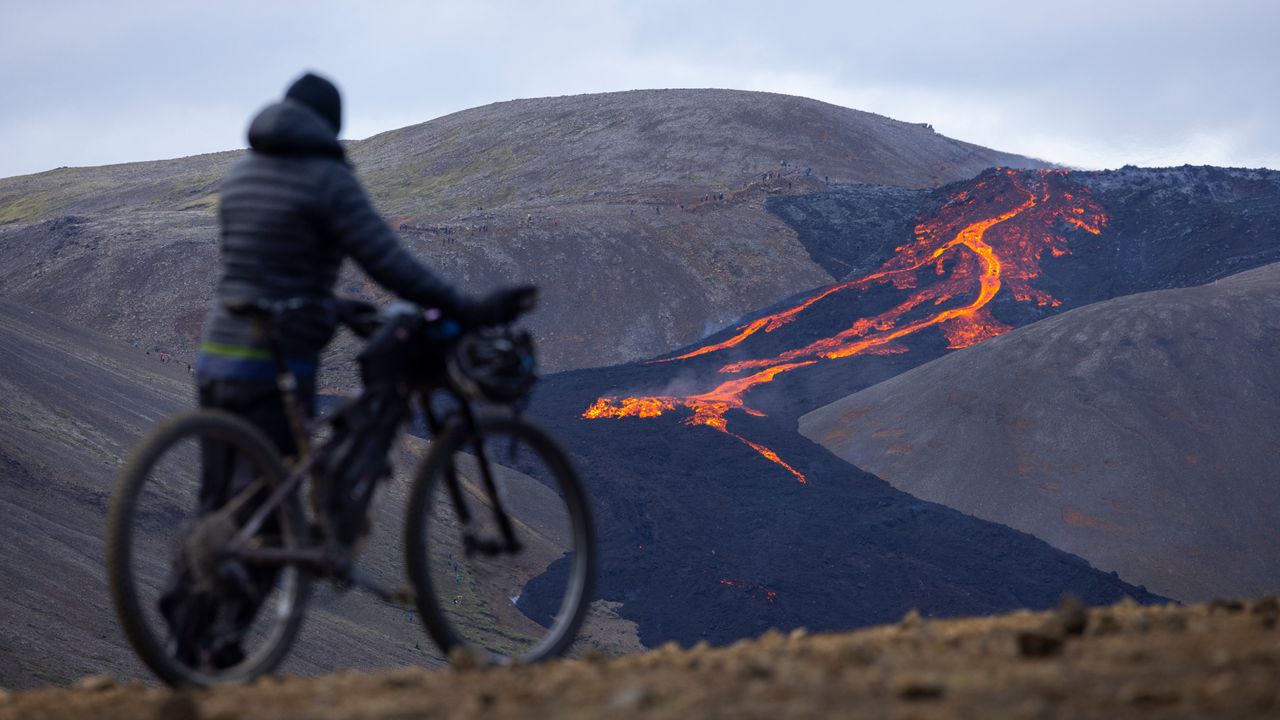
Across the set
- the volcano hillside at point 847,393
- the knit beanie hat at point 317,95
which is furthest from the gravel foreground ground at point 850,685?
the volcano hillside at point 847,393

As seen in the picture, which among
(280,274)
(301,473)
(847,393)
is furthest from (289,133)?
(847,393)

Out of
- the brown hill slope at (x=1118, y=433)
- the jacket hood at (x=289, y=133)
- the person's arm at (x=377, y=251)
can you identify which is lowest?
the brown hill slope at (x=1118, y=433)

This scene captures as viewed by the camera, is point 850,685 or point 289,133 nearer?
point 850,685

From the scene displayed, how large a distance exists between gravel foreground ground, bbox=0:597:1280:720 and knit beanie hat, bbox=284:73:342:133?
221 centimetres

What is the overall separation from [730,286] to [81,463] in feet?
125

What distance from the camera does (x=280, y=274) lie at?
4566 millimetres

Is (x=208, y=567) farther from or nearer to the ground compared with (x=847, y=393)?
farther from the ground

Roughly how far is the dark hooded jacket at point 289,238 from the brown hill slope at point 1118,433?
28361 mm

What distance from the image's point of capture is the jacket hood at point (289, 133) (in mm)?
4547

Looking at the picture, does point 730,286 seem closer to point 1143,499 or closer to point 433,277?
point 1143,499

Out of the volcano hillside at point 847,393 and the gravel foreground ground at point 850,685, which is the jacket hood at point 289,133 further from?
the volcano hillside at point 847,393

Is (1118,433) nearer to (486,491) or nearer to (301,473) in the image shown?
(486,491)

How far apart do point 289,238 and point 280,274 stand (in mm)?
139

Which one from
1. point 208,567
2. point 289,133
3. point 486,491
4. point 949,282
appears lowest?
point 208,567
